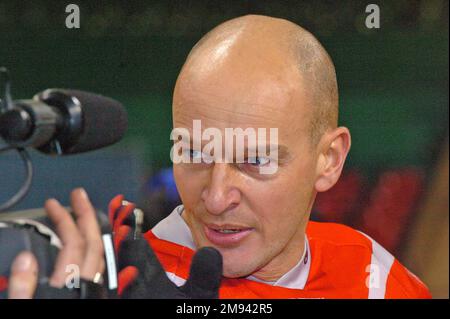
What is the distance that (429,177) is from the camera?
7.10ft

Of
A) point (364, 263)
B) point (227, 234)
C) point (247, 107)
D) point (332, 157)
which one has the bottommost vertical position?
point (364, 263)

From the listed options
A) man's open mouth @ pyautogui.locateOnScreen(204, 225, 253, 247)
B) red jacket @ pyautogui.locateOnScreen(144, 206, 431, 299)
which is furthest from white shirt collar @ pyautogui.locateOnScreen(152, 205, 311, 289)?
man's open mouth @ pyautogui.locateOnScreen(204, 225, 253, 247)

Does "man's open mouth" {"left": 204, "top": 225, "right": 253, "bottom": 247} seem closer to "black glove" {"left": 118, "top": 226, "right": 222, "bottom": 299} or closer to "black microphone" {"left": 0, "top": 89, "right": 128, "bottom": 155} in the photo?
"black glove" {"left": 118, "top": 226, "right": 222, "bottom": 299}

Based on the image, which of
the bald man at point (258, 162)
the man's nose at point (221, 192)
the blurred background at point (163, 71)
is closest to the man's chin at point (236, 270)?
the bald man at point (258, 162)

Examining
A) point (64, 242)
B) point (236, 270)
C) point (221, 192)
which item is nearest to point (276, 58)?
point (221, 192)

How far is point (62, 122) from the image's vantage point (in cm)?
89

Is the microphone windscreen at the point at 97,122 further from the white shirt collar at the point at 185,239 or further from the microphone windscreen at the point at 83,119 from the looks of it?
the white shirt collar at the point at 185,239

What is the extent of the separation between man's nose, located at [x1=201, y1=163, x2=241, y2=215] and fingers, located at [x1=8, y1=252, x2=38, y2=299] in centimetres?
36

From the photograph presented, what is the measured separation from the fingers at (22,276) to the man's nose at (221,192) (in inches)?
14.2

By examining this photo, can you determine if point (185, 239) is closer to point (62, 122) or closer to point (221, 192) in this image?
point (221, 192)

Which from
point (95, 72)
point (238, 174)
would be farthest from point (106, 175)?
point (238, 174)

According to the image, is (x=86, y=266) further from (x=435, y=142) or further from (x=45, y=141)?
(x=435, y=142)

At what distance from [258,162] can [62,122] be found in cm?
42
